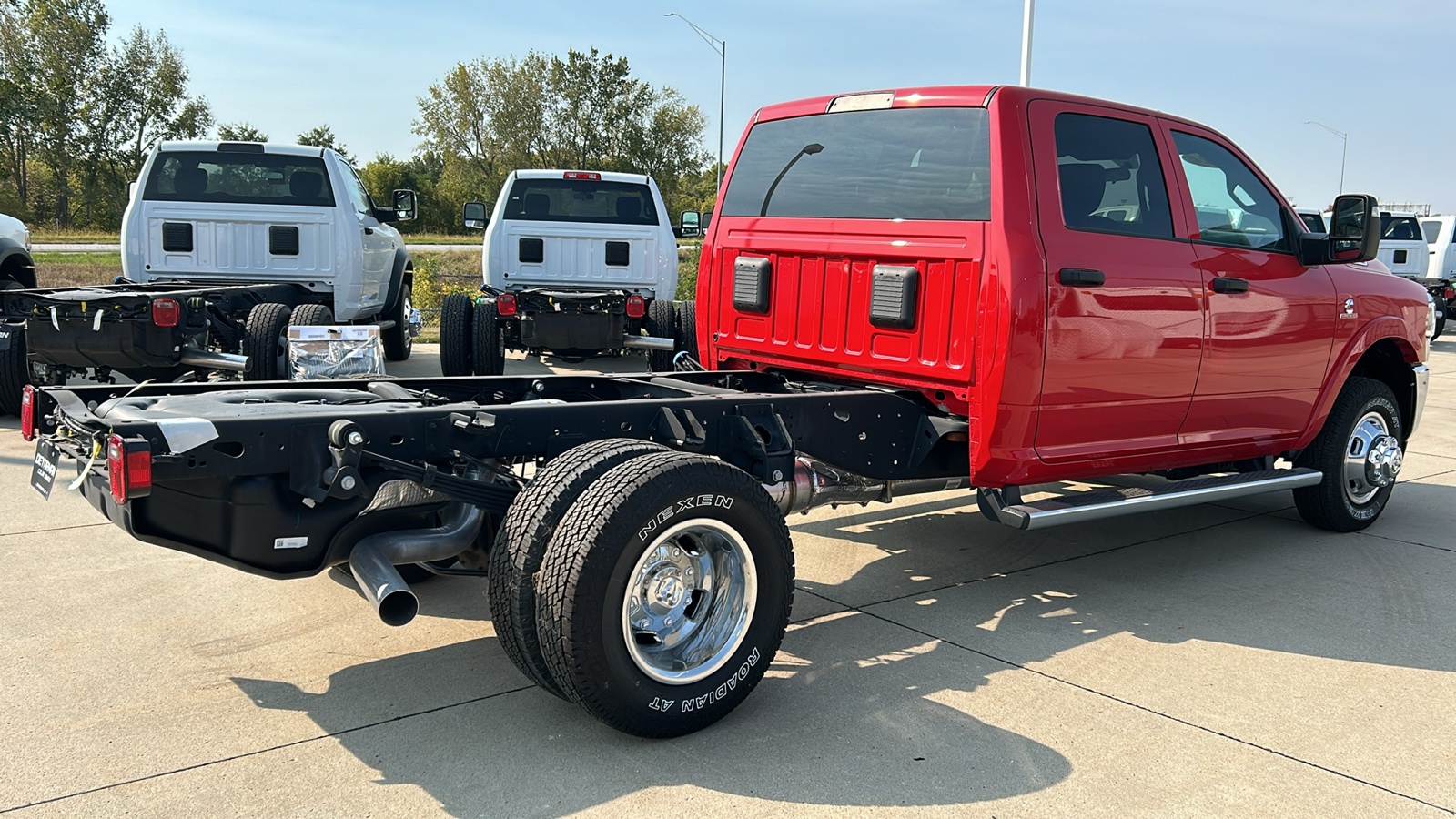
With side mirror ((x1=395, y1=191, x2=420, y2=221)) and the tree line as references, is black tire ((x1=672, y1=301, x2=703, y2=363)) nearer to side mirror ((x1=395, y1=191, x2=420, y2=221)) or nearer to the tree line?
side mirror ((x1=395, y1=191, x2=420, y2=221))

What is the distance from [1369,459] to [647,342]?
19.8ft

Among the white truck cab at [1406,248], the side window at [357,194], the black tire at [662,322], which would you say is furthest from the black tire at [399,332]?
the white truck cab at [1406,248]

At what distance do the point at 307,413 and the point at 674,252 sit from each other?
29.3 ft

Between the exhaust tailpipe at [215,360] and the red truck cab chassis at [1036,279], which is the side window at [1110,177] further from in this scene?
the exhaust tailpipe at [215,360]

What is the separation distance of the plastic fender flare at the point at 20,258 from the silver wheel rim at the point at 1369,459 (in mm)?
10133

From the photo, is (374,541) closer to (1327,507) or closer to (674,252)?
(1327,507)

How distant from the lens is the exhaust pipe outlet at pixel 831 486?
4645 mm

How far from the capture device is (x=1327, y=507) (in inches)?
247

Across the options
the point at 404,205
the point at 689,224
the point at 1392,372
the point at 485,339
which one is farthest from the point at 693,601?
the point at 689,224

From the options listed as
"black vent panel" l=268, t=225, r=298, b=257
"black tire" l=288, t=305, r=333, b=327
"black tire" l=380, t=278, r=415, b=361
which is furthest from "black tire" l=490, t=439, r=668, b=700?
"black tire" l=380, t=278, r=415, b=361

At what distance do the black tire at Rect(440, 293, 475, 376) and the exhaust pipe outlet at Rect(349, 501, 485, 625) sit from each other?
694 centimetres

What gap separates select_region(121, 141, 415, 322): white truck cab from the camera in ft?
31.8

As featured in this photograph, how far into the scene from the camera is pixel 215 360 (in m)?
7.80

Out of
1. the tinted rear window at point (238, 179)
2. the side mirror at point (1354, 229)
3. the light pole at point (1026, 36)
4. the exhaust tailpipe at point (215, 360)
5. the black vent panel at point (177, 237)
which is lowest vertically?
the exhaust tailpipe at point (215, 360)
